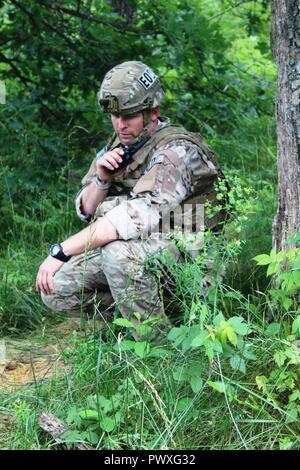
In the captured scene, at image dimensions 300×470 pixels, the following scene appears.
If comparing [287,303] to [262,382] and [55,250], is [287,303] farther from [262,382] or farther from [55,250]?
[55,250]

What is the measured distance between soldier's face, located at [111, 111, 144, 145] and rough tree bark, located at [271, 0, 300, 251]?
754 mm

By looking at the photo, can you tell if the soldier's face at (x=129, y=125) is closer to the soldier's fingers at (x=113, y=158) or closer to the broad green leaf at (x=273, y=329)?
the soldier's fingers at (x=113, y=158)

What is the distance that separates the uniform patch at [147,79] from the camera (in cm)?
439

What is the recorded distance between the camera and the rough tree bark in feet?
12.8

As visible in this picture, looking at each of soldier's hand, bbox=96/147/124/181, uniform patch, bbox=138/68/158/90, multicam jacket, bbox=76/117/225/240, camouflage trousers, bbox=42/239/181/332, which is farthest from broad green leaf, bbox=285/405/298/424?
uniform patch, bbox=138/68/158/90

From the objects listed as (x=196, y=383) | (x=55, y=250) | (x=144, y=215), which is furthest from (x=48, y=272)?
(x=196, y=383)

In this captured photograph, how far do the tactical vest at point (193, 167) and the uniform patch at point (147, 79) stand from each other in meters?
0.24

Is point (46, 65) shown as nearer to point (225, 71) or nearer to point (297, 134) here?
point (225, 71)

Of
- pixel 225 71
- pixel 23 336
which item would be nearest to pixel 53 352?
pixel 23 336

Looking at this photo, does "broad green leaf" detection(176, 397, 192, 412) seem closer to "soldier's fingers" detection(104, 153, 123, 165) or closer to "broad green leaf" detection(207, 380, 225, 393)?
"broad green leaf" detection(207, 380, 225, 393)

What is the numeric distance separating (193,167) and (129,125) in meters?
0.42

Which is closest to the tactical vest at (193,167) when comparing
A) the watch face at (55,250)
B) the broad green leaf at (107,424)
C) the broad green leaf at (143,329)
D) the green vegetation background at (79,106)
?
the watch face at (55,250)

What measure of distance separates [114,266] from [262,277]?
84 centimetres

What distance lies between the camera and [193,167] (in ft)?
13.9
